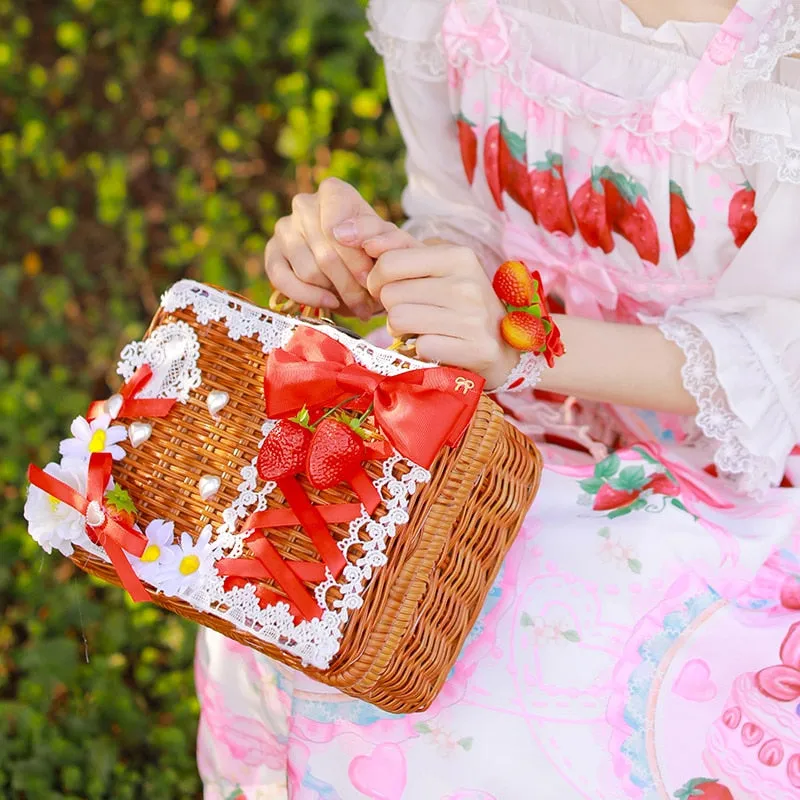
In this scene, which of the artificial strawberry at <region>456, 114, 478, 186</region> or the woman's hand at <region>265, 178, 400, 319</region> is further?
the artificial strawberry at <region>456, 114, 478, 186</region>

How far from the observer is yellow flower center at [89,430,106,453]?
99 centimetres

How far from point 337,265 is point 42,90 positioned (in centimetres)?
171

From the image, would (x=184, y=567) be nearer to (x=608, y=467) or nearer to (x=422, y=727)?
(x=422, y=727)

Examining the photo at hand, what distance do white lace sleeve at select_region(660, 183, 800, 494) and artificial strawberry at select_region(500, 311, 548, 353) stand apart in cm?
21

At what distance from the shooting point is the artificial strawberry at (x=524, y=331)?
39.8 inches

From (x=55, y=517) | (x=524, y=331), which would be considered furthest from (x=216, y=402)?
(x=524, y=331)

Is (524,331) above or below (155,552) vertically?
above

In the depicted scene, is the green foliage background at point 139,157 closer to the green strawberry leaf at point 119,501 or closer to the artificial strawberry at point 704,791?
the green strawberry leaf at point 119,501

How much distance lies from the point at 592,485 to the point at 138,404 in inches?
20.4

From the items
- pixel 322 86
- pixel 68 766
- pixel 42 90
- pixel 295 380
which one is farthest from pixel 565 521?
pixel 42 90

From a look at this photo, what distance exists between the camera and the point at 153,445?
39.7 inches

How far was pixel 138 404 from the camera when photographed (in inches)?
40.1

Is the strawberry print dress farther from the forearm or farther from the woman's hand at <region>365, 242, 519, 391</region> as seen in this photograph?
the woman's hand at <region>365, 242, 519, 391</region>

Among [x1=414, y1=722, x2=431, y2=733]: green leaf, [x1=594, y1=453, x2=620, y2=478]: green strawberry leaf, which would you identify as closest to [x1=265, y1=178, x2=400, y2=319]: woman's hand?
[x1=594, y1=453, x2=620, y2=478]: green strawberry leaf
